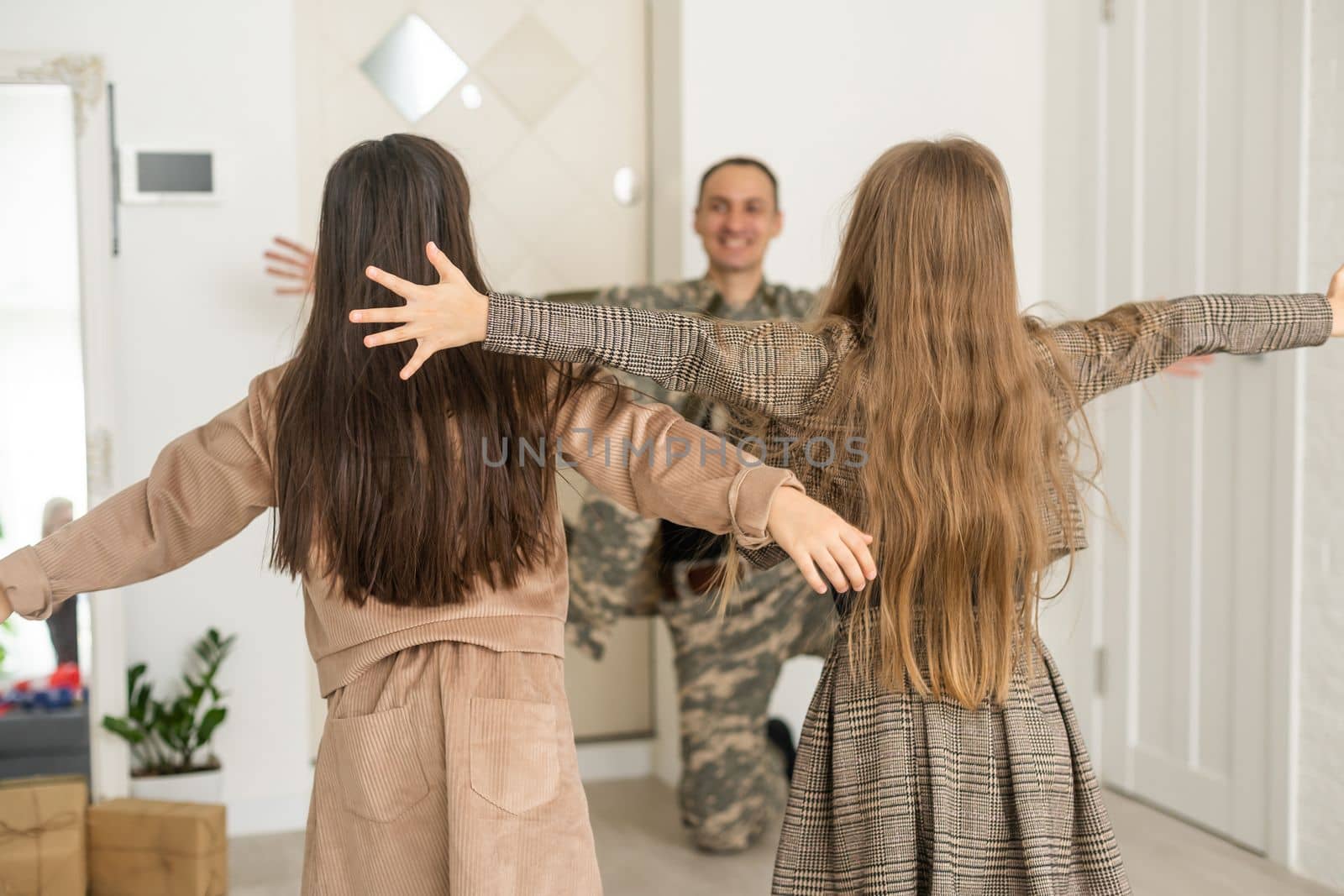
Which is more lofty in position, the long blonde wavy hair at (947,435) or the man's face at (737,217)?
the man's face at (737,217)

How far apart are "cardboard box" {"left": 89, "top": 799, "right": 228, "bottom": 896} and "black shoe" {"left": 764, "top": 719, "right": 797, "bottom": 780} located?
130 centimetres

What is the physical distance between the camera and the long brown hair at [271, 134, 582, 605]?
1327 millimetres

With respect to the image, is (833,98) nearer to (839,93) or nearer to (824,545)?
(839,93)

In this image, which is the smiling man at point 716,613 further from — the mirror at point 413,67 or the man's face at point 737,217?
the mirror at point 413,67

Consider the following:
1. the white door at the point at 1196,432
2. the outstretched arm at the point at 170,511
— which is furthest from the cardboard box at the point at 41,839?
the white door at the point at 1196,432

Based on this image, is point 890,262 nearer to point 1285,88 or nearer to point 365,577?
point 365,577

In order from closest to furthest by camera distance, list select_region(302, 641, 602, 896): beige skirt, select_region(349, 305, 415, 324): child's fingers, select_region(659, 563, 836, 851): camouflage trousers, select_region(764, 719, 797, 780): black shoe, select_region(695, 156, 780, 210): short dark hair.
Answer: select_region(349, 305, 415, 324): child's fingers < select_region(302, 641, 602, 896): beige skirt < select_region(659, 563, 836, 851): camouflage trousers < select_region(695, 156, 780, 210): short dark hair < select_region(764, 719, 797, 780): black shoe

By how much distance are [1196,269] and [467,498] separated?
214 cm

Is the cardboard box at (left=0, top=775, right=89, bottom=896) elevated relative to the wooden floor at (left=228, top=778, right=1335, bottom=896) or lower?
elevated

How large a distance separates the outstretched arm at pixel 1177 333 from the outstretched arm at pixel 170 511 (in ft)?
3.14

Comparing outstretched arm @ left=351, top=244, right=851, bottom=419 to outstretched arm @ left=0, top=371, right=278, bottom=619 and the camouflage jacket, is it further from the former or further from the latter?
the camouflage jacket

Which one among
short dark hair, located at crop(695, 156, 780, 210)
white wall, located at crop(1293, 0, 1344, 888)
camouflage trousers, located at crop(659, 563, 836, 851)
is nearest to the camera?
white wall, located at crop(1293, 0, 1344, 888)

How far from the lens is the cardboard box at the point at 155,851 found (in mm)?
2430

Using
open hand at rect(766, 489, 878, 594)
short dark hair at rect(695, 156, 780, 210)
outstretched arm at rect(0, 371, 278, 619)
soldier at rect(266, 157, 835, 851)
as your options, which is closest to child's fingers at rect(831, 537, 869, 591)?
open hand at rect(766, 489, 878, 594)
